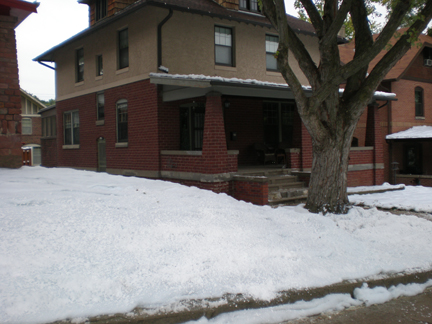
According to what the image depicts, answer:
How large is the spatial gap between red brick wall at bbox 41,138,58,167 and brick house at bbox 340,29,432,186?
16.3 m

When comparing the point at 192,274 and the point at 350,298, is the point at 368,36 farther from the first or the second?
the point at 192,274

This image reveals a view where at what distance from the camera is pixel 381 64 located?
863cm

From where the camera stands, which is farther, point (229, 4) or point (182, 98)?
point (229, 4)

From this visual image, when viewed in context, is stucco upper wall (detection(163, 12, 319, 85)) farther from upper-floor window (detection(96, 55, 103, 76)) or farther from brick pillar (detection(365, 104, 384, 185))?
upper-floor window (detection(96, 55, 103, 76))

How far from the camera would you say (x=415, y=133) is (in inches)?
822

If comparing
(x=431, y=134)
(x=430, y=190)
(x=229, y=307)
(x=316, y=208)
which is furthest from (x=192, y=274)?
(x=431, y=134)

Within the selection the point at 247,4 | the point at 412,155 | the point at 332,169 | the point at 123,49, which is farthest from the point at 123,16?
the point at 412,155

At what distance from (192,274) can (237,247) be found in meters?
1.11

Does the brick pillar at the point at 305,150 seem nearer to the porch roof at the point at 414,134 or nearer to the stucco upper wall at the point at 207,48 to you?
the stucco upper wall at the point at 207,48

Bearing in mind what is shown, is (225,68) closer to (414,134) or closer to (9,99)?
(9,99)

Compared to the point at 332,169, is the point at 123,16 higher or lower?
higher

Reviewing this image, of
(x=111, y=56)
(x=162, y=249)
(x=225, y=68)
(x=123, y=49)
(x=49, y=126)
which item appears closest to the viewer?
(x=162, y=249)

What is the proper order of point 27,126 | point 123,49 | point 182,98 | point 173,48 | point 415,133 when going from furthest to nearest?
1. point 27,126
2. point 415,133
3. point 123,49
4. point 173,48
5. point 182,98

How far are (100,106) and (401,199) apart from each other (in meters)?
11.9
